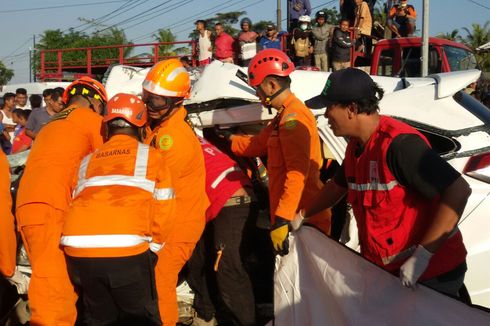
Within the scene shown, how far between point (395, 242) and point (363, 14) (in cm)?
891

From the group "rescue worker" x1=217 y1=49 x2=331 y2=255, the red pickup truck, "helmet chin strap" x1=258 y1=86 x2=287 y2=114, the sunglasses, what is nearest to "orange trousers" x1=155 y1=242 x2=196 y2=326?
"rescue worker" x1=217 y1=49 x2=331 y2=255

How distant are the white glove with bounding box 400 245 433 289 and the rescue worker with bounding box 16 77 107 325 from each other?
214cm

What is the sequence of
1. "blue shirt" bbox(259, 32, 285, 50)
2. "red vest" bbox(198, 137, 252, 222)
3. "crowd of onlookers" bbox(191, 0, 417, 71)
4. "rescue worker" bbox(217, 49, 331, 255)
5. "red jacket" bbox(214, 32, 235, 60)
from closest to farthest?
1. "rescue worker" bbox(217, 49, 331, 255)
2. "red vest" bbox(198, 137, 252, 222)
3. "crowd of onlookers" bbox(191, 0, 417, 71)
4. "blue shirt" bbox(259, 32, 285, 50)
5. "red jacket" bbox(214, 32, 235, 60)

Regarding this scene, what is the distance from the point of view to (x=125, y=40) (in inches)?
1946

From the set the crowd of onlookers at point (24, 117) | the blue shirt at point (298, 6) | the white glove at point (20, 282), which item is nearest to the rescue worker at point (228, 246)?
the white glove at point (20, 282)

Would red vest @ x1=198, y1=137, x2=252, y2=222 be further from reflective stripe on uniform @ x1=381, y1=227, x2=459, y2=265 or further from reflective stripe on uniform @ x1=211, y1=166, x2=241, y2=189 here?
reflective stripe on uniform @ x1=381, y1=227, x2=459, y2=265

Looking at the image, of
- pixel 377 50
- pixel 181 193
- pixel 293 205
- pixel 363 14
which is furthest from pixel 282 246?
pixel 363 14

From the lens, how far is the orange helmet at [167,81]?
13.0 feet

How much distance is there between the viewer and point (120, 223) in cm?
317

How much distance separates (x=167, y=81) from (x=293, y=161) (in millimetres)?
1050

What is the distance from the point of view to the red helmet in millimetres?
4109

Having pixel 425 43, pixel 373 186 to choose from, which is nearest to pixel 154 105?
pixel 373 186

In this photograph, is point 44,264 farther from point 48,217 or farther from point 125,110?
point 125,110

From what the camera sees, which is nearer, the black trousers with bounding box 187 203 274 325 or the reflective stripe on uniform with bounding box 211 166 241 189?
the black trousers with bounding box 187 203 274 325
